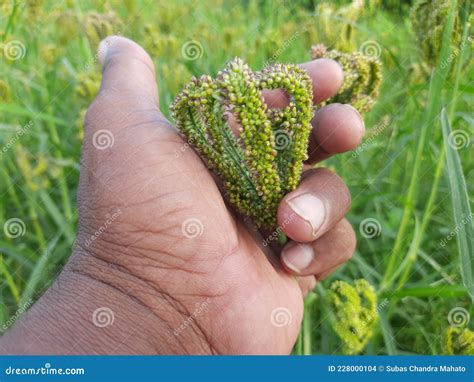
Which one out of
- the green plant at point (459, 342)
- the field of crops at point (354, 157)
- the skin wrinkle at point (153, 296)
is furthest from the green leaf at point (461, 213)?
the skin wrinkle at point (153, 296)

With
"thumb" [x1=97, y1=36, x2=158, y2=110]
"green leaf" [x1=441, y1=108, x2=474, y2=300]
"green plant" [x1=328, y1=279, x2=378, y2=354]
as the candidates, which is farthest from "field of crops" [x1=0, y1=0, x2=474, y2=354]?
"thumb" [x1=97, y1=36, x2=158, y2=110]

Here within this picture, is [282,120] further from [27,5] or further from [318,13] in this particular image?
[27,5]

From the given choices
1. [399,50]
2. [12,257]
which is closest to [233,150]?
[12,257]

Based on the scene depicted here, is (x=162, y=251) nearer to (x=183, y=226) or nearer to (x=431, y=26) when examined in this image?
(x=183, y=226)

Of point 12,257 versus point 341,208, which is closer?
point 341,208

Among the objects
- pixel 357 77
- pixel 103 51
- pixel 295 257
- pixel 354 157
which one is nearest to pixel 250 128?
pixel 295 257

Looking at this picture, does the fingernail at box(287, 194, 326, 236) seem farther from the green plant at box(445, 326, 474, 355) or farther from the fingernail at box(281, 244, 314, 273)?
the green plant at box(445, 326, 474, 355)

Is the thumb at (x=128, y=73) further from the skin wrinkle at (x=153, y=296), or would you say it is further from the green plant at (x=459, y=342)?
the green plant at (x=459, y=342)
